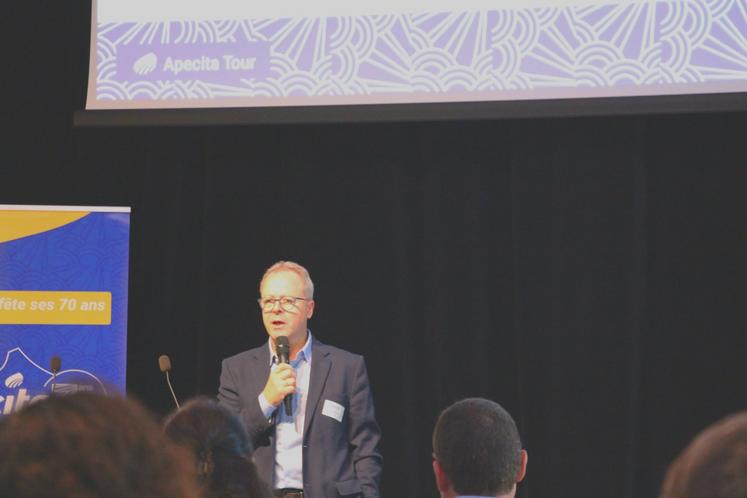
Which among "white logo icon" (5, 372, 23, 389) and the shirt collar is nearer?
the shirt collar

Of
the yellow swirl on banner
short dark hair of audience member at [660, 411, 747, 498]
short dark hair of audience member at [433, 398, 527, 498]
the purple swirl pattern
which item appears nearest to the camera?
short dark hair of audience member at [660, 411, 747, 498]

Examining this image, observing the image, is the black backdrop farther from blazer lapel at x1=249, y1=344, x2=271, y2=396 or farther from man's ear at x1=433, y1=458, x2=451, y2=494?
man's ear at x1=433, y1=458, x2=451, y2=494

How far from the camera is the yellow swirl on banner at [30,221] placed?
4375 mm

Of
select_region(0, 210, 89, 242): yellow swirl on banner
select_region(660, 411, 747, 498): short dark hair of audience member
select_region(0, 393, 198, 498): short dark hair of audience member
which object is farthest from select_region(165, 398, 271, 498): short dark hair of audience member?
select_region(0, 210, 89, 242): yellow swirl on banner

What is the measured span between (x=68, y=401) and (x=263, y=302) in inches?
114

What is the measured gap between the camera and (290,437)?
353 centimetres

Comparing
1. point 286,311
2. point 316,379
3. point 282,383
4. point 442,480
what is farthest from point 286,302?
point 442,480

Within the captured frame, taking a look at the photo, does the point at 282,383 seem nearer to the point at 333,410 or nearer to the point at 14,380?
the point at 333,410

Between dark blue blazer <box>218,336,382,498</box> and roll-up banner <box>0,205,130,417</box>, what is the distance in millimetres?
849

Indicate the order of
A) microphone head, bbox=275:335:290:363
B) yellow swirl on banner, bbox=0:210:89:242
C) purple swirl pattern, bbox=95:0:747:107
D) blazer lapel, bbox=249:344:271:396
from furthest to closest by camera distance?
yellow swirl on banner, bbox=0:210:89:242 → purple swirl pattern, bbox=95:0:747:107 → blazer lapel, bbox=249:344:271:396 → microphone head, bbox=275:335:290:363

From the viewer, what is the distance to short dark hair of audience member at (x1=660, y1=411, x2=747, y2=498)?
0.72 meters

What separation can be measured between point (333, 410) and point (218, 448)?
192 cm

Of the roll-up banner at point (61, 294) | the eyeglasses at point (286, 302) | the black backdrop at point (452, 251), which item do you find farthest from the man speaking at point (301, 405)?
the black backdrop at point (452, 251)

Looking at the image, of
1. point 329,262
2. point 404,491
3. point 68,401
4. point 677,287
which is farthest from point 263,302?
point 68,401
